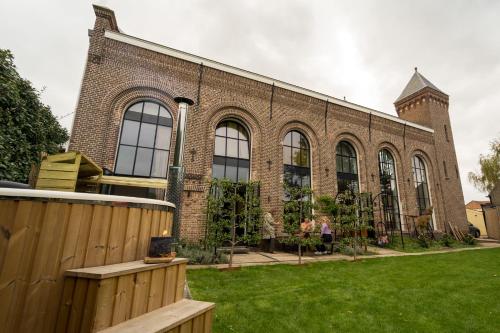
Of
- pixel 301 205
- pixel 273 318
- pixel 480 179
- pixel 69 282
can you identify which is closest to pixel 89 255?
pixel 69 282

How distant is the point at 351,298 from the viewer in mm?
4262

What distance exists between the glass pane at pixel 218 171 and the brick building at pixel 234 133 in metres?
0.04

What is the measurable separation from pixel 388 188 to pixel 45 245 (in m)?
16.1

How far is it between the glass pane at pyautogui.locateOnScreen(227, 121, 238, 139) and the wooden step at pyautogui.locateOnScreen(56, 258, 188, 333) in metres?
9.24

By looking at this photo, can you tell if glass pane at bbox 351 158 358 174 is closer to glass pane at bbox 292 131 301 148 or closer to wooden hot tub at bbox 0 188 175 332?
glass pane at bbox 292 131 301 148

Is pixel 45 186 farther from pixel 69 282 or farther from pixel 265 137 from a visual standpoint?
pixel 265 137

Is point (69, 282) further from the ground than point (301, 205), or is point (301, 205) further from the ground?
point (301, 205)

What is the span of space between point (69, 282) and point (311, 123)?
12.3 m

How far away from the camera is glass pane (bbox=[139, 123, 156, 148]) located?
30.6ft

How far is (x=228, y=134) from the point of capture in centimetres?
1091

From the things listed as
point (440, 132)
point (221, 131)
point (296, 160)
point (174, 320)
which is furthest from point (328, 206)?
point (440, 132)

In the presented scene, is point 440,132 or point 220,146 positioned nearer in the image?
point 220,146

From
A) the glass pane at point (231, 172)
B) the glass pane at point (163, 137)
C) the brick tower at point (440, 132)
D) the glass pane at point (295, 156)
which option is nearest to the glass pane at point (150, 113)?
the glass pane at point (163, 137)

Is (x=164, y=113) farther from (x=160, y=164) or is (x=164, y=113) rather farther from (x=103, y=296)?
(x=103, y=296)
